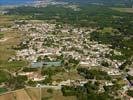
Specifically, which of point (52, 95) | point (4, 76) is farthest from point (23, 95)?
point (4, 76)

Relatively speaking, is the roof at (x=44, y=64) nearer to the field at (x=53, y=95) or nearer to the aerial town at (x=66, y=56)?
the aerial town at (x=66, y=56)

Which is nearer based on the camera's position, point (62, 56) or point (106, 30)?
point (62, 56)

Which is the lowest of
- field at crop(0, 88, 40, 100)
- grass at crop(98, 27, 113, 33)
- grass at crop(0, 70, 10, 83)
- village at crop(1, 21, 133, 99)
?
grass at crop(98, 27, 113, 33)

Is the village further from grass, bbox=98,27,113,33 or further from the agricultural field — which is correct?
grass, bbox=98,27,113,33

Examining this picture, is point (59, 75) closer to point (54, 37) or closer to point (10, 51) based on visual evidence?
point (10, 51)

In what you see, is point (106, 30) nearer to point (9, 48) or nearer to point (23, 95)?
point (9, 48)

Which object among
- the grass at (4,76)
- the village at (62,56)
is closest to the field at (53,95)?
the village at (62,56)

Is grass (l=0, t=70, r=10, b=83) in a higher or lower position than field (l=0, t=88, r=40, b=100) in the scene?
lower

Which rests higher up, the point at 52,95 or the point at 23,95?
the point at 23,95

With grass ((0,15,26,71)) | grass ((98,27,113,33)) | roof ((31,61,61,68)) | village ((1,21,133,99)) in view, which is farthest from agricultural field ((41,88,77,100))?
grass ((98,27,113,33))

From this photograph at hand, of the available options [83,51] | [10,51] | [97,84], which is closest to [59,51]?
[83,51]

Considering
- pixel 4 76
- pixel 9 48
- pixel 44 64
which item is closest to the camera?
pixel 4 76
